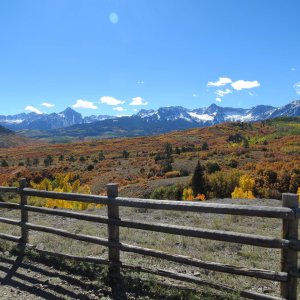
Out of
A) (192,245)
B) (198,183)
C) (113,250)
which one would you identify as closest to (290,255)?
(113,250)

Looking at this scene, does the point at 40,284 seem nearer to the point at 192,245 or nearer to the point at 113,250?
the point at 113,250

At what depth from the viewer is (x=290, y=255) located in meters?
6.57

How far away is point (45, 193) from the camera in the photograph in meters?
10.6

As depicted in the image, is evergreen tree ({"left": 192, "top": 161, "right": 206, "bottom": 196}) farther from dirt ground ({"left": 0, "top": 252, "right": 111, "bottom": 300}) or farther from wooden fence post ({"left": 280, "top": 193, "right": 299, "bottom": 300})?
wooden fence post ({"left": 280, "top": 193, "right": 299, "bottom": 300})

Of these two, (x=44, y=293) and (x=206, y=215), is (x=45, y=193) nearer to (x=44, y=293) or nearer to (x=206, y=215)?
(x=44, y=293)

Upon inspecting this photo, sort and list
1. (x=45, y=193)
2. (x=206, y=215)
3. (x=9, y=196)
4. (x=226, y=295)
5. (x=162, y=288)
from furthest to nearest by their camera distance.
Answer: (x=9, y=196) < (x=206, y=215) < (x=45, y=193) < (x=162, y=288) < (x=226, y=295)

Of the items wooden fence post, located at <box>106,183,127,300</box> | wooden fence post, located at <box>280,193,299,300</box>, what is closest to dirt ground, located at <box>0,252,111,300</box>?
wooden fence post, located at <box>106,183,127,300</box>

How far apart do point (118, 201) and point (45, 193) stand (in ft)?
9.53

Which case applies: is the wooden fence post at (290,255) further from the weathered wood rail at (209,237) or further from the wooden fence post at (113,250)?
the wooden fence post at (113,250)

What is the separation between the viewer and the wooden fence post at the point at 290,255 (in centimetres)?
656

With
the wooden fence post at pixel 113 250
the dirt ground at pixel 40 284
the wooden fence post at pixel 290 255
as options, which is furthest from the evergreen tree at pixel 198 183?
the wooden fence post at pixel 290 255

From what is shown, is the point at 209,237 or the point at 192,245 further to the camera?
the point at 192,245

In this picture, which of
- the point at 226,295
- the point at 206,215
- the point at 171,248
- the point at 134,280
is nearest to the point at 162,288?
the point at 134,280

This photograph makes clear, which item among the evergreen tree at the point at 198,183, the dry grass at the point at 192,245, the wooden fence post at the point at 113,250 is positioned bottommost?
the evergreen tree at the point at 198,183
